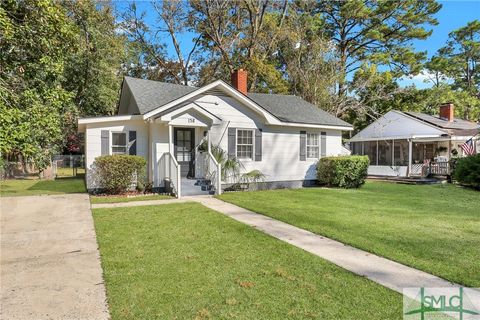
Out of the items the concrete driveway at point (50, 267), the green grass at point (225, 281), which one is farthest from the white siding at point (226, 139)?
the green grass at point (225, 281)

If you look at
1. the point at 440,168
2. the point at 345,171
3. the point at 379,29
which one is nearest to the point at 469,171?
the point at 440,168

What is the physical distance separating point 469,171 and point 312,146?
7.07m

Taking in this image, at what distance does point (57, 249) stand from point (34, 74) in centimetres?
415

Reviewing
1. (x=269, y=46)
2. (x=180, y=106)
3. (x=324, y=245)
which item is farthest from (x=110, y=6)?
(x=324, y=245)

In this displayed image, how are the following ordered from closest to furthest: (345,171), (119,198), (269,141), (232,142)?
1. (119,198)
2. (232,142)
3. (345,171)
4. (269,141)

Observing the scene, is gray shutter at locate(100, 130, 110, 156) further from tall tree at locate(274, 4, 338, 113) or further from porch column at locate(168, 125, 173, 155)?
tall tree at locate(274, 4, 338, 113)

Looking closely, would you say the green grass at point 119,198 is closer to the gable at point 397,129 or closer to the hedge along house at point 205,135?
the hedge along house at point 205,135

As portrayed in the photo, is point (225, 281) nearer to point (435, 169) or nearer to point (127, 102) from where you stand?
point (127, 102)

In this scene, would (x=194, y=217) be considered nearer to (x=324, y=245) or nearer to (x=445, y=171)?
(x=324, y=245)

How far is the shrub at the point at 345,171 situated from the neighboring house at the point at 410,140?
24.6ft

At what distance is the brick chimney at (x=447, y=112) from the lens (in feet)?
80.3

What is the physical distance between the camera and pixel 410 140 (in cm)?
2081

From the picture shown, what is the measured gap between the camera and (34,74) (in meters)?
7.20

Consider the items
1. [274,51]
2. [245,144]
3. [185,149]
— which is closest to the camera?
[185,149]
